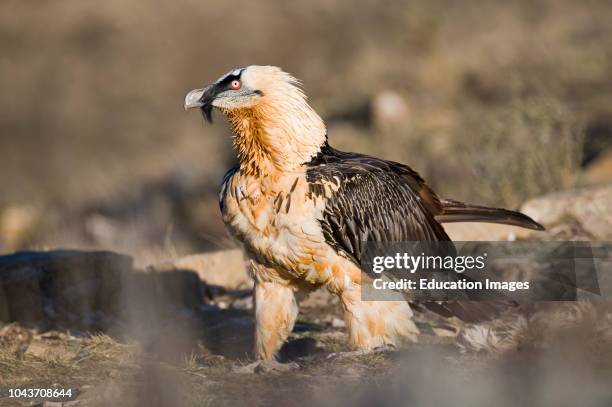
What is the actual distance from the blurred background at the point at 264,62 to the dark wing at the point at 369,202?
329cm

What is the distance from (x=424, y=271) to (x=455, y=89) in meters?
16.3

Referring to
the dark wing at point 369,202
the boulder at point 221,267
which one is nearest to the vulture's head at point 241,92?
the dark wing at point 369,202

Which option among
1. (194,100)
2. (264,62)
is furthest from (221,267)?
(264,62)

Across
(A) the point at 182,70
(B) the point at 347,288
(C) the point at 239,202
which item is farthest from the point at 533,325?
(A) the point at 182,70

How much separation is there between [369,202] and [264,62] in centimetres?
2530

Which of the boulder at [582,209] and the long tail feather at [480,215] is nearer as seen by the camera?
the long tail feather at [480,215]

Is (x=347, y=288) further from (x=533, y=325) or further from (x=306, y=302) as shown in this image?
(x=306, y=302)

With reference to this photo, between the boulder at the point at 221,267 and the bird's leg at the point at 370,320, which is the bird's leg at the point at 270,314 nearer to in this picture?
the bird's leg at the point at 370,320

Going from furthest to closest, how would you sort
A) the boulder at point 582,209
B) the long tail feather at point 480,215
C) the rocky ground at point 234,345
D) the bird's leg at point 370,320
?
1. the boulder at point 582,209
2. the long tail feather at point 480,215
3. the bird's leg at point 370,320
4. the rocky ground at point 234,345

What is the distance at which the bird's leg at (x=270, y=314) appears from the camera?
604cm

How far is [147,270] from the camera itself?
26.9ft

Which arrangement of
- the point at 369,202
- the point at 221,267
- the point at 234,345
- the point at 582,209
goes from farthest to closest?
the point at 582,209 → the point at 221,267 → the point at 234,345 → the point at 369,202

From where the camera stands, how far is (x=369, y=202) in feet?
19.6

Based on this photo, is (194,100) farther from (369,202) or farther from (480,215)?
(480,215)
